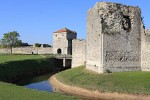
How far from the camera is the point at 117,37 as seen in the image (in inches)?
1241

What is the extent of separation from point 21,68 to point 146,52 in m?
18.4

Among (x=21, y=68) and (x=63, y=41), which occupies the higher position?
(x=63, y=41)

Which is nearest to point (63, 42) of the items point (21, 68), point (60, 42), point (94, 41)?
point (60, 42)

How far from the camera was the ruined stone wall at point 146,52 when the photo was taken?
31109 millimetres

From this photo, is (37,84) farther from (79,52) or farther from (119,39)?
(79,52)

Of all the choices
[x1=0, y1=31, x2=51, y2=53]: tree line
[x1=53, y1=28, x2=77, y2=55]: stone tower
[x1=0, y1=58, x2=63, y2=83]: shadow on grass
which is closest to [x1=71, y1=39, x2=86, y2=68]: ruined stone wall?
[x1=0, y1=58, x2=63, y2=83]: shadow on grass

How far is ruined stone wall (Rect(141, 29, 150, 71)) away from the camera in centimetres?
3111

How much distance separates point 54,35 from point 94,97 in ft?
153

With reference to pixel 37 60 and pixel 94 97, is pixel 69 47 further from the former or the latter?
pixel 94 97

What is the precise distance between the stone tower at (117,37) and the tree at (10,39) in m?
53.9

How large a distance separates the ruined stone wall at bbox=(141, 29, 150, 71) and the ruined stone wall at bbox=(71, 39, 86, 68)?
48.7 ft

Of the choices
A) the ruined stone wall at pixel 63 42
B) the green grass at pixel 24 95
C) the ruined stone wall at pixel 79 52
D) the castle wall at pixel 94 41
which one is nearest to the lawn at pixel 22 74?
the green grass at pixel 24 95

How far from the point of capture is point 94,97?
2502 cm

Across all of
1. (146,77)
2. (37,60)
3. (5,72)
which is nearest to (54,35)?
(37,60)
